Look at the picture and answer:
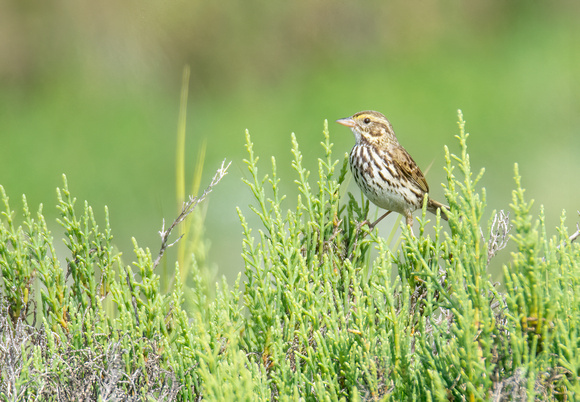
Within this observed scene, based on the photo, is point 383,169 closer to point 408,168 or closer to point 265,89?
point 408,168

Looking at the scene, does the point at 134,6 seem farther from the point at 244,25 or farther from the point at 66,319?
the point at 66,319

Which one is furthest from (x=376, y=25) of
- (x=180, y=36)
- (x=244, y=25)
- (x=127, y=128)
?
(x=127, y=128)

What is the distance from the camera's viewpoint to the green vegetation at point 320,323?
2.45 meters

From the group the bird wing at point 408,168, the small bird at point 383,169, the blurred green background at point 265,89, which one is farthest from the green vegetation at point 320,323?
the blurred green background at point 265,89

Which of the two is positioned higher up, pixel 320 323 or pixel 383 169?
pixel 383 169

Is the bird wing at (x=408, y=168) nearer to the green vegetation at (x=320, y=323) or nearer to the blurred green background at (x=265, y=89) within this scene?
the green vegetation at (x=320, y=323)

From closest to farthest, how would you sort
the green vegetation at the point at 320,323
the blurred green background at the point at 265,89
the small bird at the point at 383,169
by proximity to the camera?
the green vegetation at the point at 320,323 → the small bird at the point at 383,169 → the blurred green background at the point at 265,89

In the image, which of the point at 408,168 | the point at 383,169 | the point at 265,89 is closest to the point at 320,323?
the point at 383,169

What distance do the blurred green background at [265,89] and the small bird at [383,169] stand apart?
3.67 metres

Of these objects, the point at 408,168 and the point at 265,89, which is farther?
the point at 265,89

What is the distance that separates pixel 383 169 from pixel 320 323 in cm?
190

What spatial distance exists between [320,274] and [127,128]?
717 centimetres

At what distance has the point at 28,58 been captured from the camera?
10.6m

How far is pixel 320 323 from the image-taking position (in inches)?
124
